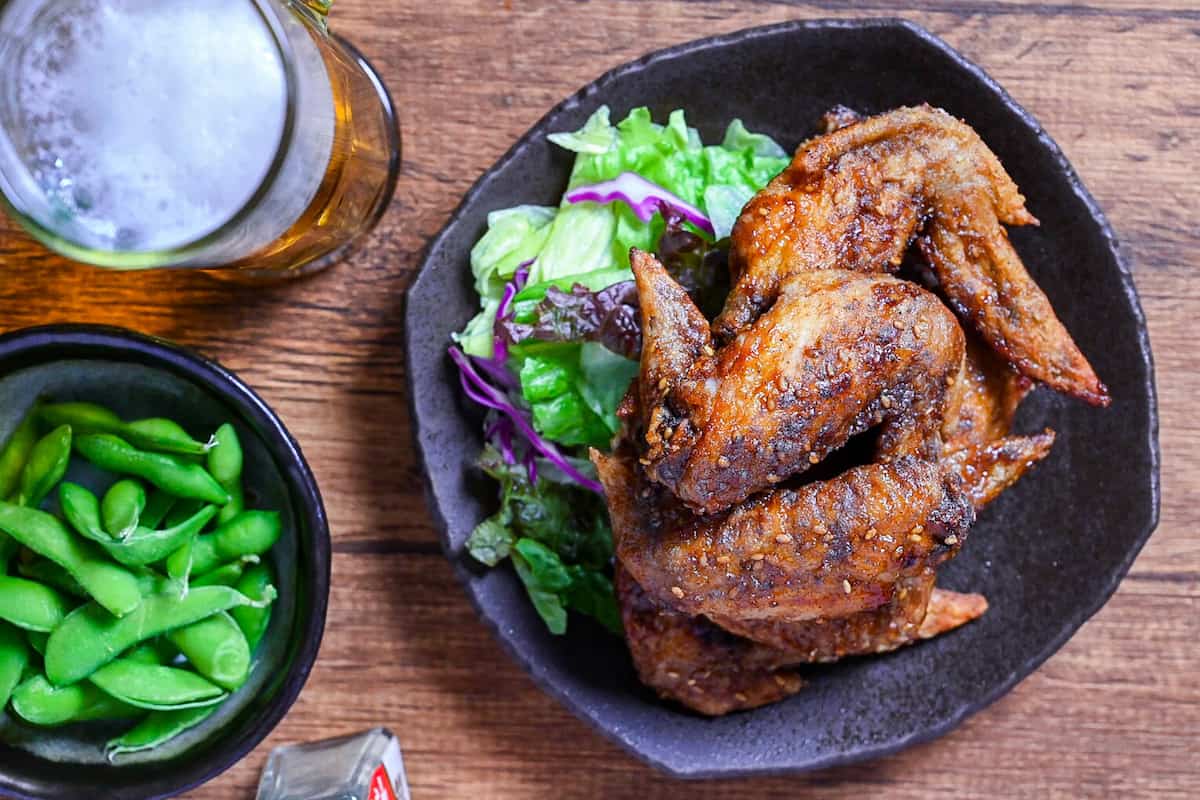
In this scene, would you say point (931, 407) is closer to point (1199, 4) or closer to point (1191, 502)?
point (1191, 502)

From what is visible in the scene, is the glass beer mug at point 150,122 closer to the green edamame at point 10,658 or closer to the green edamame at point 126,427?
the green edamame at point 126,427

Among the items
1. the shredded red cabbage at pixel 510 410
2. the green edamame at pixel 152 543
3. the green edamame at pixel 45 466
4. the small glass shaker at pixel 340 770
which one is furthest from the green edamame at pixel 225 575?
the shredded red cabbage at pixel 510 410

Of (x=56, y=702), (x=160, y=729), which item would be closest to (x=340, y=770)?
(x=160, y=729)

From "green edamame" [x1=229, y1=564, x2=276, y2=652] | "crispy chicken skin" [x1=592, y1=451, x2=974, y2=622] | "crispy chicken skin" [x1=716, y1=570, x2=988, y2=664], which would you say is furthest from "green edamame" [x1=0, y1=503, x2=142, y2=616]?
"crispy chicken skin" [x1=716, y1=570, x2=988, y2=664]

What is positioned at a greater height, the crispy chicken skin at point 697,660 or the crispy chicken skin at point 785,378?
the crispy chicken skin at point 785,378

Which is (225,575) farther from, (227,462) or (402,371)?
(402,371)
